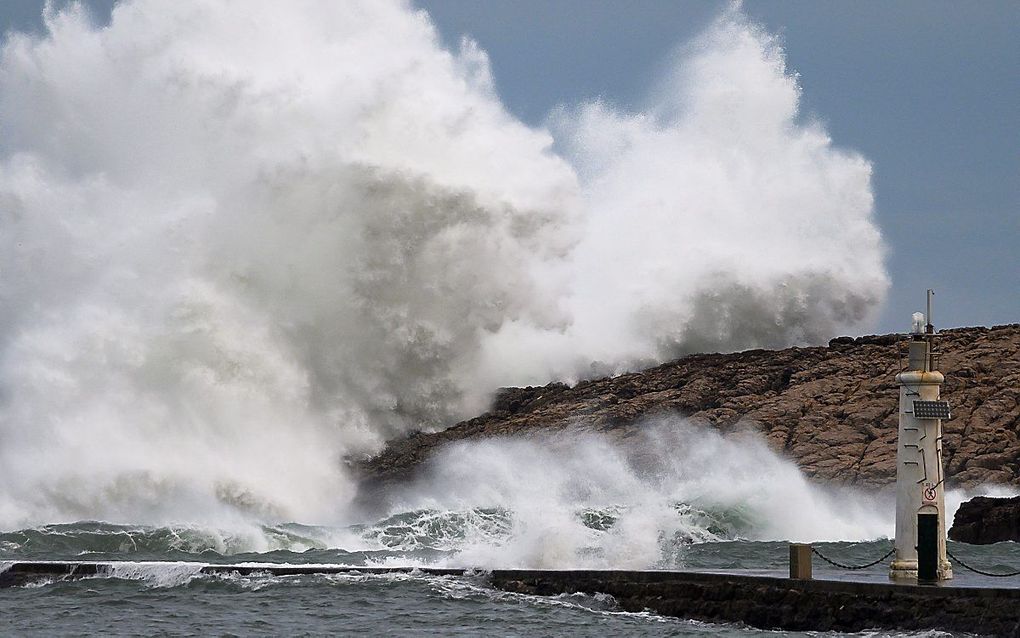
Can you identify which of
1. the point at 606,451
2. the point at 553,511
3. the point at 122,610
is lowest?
the point at 122,610

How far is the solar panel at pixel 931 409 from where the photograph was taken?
12805 mm

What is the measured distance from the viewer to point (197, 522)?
23.7 meters

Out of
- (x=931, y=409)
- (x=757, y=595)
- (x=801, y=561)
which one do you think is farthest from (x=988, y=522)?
(x=931, y=409)

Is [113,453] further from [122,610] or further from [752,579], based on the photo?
[752,579]

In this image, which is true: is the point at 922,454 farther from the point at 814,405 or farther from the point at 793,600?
the point at 814,405

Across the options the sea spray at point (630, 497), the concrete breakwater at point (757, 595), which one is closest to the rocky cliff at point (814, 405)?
the sea spray at point (630, 497)

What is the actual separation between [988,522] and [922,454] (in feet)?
44.0

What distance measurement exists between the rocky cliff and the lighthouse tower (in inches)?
805

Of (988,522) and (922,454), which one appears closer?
(922,454)

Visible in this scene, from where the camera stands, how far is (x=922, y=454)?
1295cm

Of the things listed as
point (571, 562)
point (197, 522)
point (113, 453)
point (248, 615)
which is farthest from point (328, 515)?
point (248, 615)

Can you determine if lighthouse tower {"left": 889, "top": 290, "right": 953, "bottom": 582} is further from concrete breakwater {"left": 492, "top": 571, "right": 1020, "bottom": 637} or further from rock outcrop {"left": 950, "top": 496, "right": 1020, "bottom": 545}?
rock outcrop {"left": 950, "top": 496, "right": 1020, "bottom": 545}

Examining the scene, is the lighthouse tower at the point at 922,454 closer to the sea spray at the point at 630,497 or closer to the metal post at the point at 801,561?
the metal post at the point at 801,561

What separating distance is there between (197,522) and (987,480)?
57.4 ft
